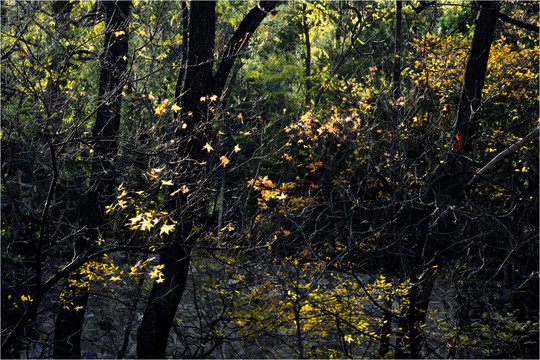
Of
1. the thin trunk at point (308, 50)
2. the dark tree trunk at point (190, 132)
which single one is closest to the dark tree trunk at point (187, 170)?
the dark tree trunk at point (190, 132)

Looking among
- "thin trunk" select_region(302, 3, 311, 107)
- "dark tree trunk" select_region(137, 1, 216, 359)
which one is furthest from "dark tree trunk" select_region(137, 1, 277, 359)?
"thin trunk" select_region(302, 3, 311, 107)

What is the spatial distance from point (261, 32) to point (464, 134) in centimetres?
793

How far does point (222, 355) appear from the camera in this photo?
8211mm

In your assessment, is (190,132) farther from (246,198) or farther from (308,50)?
(308,50)

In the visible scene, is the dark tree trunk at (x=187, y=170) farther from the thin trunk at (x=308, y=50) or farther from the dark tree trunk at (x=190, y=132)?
the thin trunk at (x=308, y=50)

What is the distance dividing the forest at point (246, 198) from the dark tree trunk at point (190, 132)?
1.0 inches

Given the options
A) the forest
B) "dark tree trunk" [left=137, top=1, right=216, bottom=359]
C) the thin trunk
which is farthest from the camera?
the thin trunk

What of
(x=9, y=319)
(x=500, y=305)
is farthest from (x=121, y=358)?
(x=500, y=305)

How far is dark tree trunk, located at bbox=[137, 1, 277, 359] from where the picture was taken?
6719mm

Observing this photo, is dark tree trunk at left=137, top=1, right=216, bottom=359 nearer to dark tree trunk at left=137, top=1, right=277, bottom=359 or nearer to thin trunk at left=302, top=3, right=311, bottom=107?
dark tree trunk at left=137, top=1, right=277, bottom=359

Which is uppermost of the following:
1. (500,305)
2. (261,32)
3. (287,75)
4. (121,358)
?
(261,32)

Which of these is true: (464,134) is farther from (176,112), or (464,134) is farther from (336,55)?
(336,55)

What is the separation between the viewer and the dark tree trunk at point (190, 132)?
6.72m

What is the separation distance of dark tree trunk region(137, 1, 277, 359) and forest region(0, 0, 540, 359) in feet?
0.08
